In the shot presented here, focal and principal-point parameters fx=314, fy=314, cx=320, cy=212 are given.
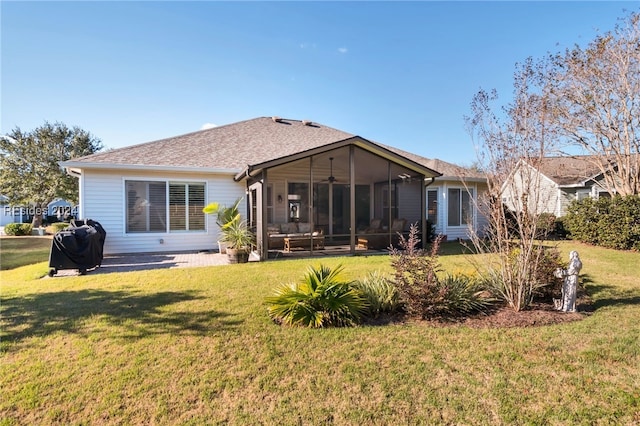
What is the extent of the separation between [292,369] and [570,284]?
4.30 m

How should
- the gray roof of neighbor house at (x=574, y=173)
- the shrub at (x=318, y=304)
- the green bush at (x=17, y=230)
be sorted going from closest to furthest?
the shrub at (x=318, y=304), the gray roof of neighbor house at (x=574, y=173), the green bush at (x=17, y=230)

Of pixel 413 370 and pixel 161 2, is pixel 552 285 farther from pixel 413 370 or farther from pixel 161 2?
pixel 161 2

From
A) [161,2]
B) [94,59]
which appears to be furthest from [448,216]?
[94,59]

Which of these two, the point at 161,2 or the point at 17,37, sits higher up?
the point at 161,2

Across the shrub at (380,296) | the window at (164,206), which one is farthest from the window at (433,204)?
the shrub at (380,296)

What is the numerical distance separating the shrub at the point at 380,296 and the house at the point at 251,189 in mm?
4936

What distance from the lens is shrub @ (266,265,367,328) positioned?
165 inches

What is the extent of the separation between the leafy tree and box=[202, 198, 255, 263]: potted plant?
765 inches

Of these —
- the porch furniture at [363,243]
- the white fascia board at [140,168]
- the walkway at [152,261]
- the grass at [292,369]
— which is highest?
the white fascia board at [140,168]

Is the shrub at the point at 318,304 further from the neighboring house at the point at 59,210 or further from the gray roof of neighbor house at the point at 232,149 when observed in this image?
the neighboring house at the point at 59,210

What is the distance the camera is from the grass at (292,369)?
97.6 inches

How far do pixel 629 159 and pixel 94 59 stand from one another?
67.5ft

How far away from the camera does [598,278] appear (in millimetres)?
6902

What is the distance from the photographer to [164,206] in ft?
35.4
